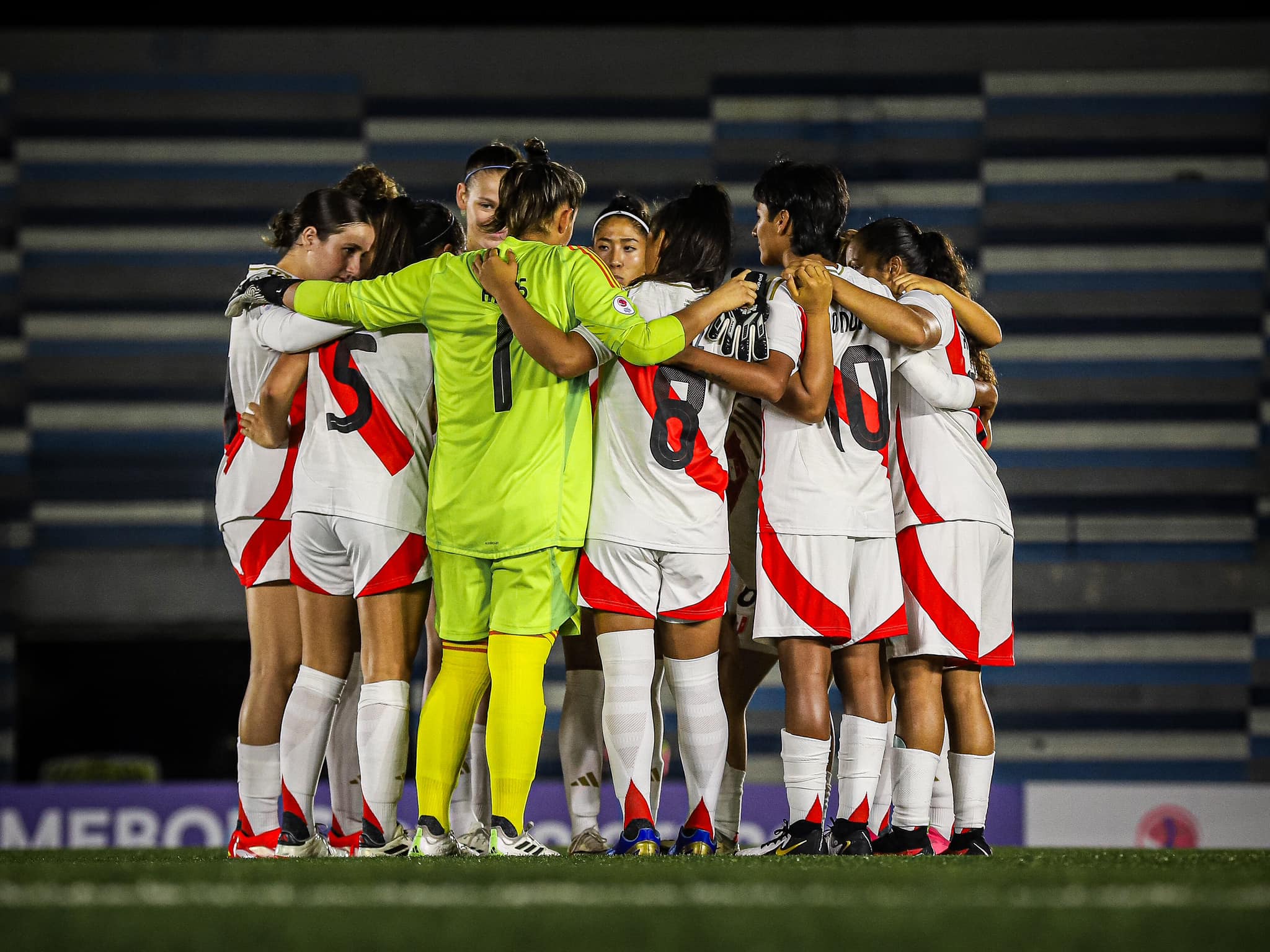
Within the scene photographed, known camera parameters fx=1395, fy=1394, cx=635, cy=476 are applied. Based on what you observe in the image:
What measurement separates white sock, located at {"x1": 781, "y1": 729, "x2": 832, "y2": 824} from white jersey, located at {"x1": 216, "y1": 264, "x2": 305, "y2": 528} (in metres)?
1.55

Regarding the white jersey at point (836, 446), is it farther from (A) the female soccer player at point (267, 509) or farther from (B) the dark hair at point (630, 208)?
(A) the female soccer player at point (267, 509)

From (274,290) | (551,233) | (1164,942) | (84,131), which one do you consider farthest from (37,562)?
(1164,942)

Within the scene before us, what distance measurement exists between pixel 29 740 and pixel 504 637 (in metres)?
7.25

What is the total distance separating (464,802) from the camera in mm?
4055

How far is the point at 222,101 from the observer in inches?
370

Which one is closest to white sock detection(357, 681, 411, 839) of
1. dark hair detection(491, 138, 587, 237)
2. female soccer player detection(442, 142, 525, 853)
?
female soccer player detection(442, 142, 525, 853)

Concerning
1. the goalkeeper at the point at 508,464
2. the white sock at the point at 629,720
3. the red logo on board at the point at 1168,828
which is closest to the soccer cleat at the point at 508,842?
the goalkeeper at the point at 508,464

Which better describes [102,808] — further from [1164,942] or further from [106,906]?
[1164,942]

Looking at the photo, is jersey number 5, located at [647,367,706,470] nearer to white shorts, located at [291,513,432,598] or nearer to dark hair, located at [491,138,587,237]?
dark hair, located at [491,138,587,237]

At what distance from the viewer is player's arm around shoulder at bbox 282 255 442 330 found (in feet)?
11.7

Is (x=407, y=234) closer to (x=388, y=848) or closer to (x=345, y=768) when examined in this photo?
(x=345, y=768)

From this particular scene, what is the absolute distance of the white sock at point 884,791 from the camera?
4195 millimetres

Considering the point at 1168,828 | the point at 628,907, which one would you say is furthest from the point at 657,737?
the point at 1168,828

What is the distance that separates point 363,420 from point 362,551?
1.19ft
